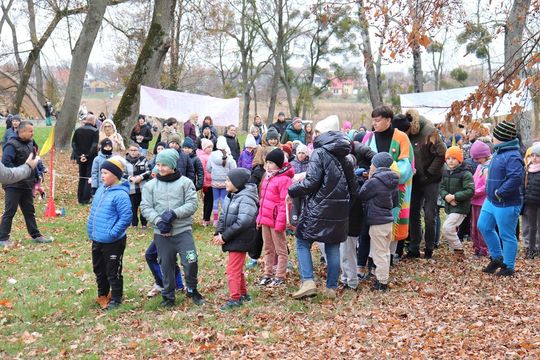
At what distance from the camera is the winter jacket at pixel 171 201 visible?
725 cm

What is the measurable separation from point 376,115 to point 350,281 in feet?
7.42

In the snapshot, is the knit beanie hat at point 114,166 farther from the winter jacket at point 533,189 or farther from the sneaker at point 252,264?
the winter jacket at point 533,189

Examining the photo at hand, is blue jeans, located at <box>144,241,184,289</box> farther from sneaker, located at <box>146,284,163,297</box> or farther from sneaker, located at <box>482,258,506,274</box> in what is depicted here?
sneaker, located at <box>482,258,506,274</box>

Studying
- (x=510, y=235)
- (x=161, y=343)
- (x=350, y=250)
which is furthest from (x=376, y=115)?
(x=161, y=343)

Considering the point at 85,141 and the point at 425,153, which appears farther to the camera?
the point at 85,141

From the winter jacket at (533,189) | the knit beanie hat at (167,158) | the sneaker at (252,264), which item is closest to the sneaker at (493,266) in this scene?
the winter jacket at (533,189)

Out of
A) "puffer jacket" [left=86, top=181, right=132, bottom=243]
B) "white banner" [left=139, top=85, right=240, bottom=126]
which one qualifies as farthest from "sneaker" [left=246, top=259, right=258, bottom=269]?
→ "white banner" [left=139, top=85, right=240, bottom=126]

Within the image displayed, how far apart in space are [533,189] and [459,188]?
4.76 ft

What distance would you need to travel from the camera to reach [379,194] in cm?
768

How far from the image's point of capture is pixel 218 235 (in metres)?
7.23

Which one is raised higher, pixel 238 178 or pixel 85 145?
pixel 85 145

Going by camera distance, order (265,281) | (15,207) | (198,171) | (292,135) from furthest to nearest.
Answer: (292,135), (198,171), (15,207), (265,281)

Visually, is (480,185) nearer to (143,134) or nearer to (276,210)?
(276,210)

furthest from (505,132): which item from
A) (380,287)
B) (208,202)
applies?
(208,202)
